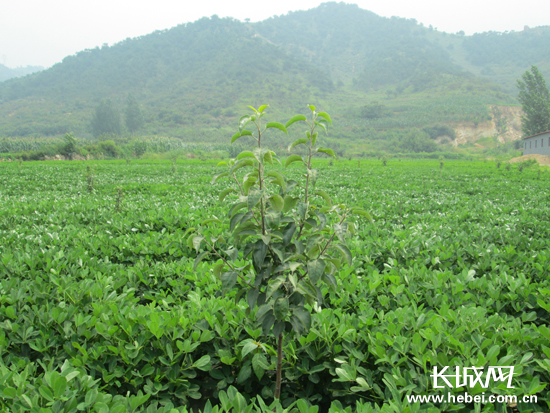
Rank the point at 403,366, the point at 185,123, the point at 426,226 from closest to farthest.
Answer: the point at 403,366 → the point at 426,226 → the point at 185,123

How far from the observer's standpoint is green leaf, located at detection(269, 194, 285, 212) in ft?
5.45

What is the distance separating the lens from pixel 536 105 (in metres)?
46.7

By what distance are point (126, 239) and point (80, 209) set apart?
3088 millimetres

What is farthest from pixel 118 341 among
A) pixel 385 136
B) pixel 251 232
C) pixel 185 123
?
pixel 185 123

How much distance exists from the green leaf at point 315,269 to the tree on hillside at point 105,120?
315ft

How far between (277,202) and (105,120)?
98.4 m

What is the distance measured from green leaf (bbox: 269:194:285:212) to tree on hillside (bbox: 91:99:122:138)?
95.6 metres

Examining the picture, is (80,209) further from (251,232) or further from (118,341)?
(251,232)

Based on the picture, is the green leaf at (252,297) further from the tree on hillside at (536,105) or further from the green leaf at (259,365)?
the tree on hillside at (536,105)

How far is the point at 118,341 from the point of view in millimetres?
2254

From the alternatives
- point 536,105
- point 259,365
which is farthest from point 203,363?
point 536,105

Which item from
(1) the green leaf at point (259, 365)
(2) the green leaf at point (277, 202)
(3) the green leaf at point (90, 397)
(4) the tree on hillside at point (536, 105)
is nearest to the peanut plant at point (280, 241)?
(2) the green leaf at point (277, 202)

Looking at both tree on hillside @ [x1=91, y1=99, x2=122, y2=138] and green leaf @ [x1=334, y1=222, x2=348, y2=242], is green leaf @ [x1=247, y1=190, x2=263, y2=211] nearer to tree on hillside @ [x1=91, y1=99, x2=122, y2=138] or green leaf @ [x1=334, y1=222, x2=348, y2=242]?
green leaf @ [x1=334, y1=222, x2=348, y2=242]

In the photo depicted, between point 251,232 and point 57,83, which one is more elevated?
point 57,83
